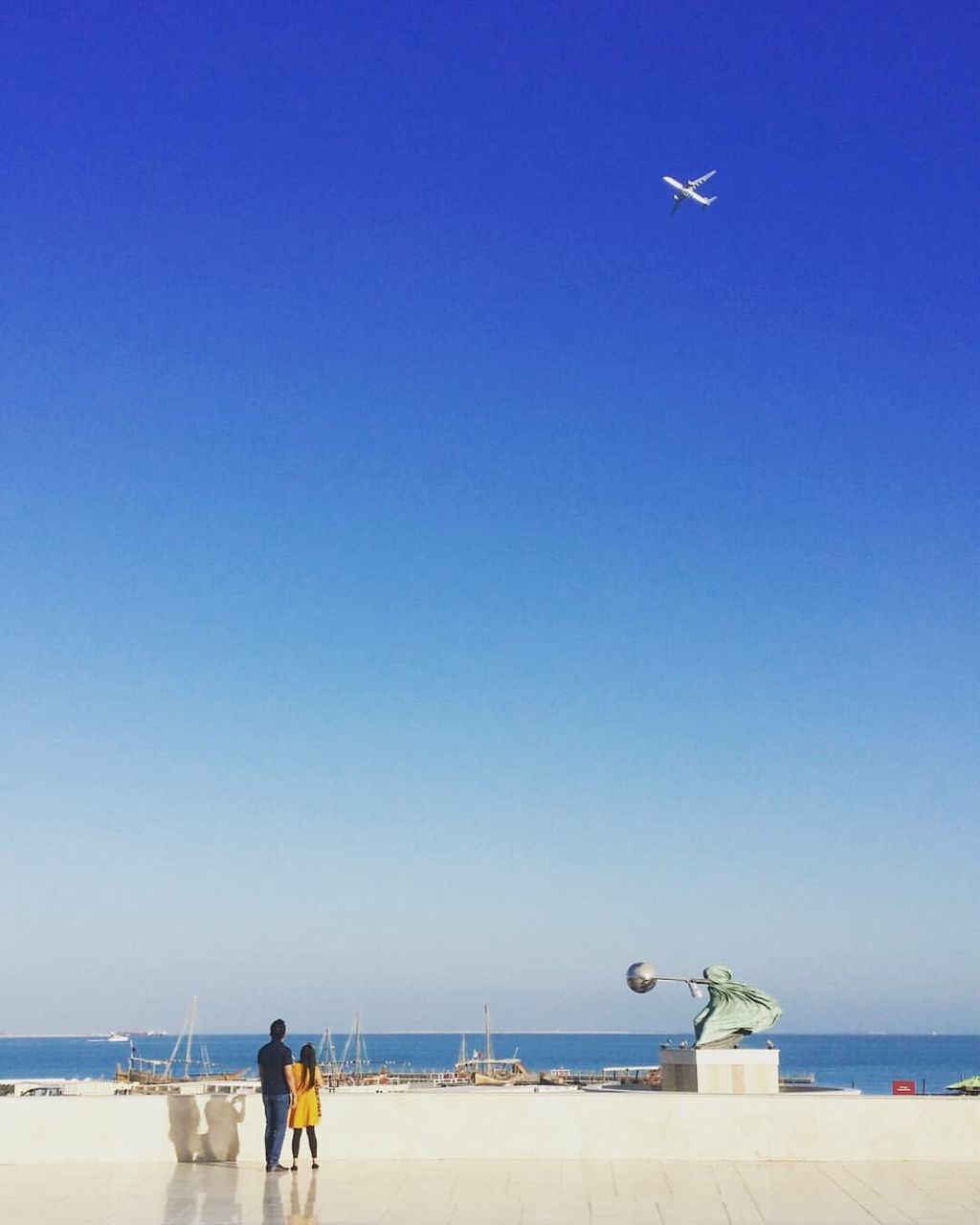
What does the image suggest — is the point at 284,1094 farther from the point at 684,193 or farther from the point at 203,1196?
the point at 684,193

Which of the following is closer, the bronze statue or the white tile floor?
the white tile floor

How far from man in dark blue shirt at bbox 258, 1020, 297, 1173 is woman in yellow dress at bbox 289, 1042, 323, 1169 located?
120 millimetres

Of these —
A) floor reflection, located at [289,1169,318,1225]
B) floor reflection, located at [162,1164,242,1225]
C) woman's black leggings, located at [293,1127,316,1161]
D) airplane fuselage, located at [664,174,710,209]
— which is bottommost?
floor reflection, located at [162,1164,242,1225]

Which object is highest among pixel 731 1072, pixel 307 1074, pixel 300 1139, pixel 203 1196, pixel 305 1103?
pixel 307 1074

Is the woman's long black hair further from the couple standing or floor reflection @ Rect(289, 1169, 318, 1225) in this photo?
floor reflection @ Rect(289, 1169, 318, 1225)

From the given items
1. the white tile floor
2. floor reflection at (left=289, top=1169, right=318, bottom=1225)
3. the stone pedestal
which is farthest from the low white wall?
the stone pedestal

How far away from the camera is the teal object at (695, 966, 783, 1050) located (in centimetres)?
1966

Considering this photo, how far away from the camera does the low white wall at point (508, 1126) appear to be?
16250mm

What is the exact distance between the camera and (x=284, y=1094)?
15.4 meters

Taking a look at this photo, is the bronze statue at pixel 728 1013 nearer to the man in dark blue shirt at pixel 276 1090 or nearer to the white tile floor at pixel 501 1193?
the white tile floor at pixel 501 1193

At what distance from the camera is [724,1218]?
40.9 ft

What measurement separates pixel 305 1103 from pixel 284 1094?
41cm

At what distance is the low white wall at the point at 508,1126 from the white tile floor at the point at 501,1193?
30 centimetres

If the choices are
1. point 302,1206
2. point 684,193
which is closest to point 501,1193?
point 302,1206
